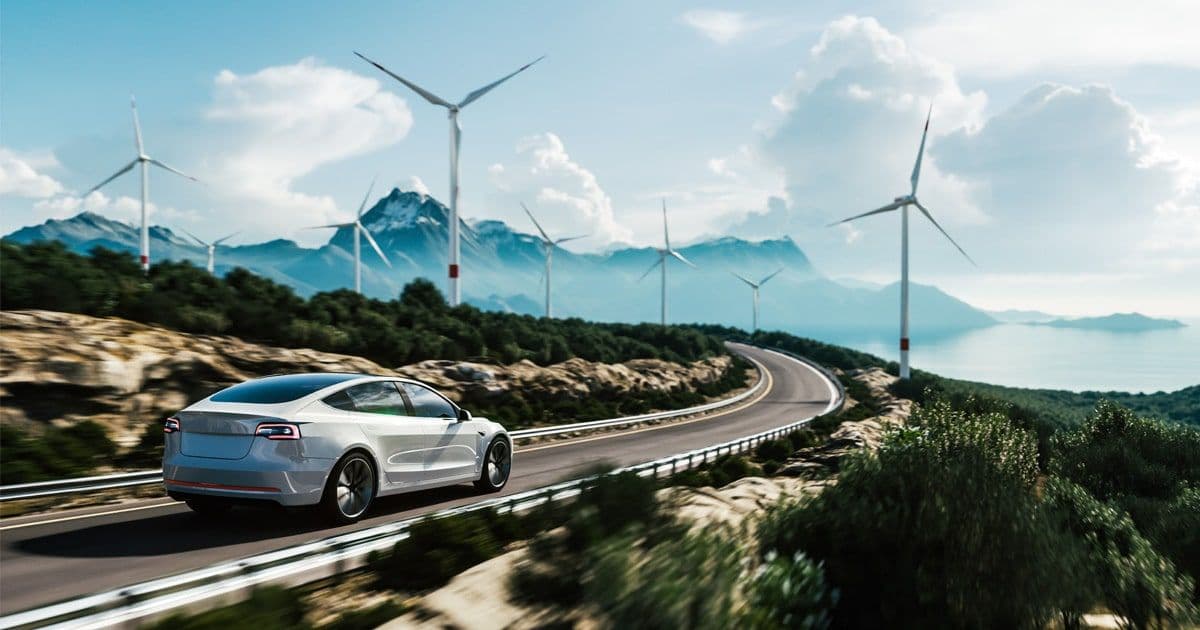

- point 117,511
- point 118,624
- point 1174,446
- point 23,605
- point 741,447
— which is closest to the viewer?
point 118,624

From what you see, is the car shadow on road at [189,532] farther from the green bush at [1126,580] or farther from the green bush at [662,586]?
the green bush at [1126,580]

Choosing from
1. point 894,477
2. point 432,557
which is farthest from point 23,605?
point 894,477

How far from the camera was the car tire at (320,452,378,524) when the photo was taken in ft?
27.2

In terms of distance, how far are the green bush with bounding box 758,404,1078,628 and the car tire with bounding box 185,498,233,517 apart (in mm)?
5740

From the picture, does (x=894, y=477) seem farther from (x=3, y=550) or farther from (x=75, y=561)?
(x=3, y=550)

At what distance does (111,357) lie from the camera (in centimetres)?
1355

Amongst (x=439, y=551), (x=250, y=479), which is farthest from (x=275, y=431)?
(x=439, y=551)

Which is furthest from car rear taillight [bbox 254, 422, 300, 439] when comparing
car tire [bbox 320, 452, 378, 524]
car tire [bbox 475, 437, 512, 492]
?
car tire [bbox 475, 437, 512, 492]

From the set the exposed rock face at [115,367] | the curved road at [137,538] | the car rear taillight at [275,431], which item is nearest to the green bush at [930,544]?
the curved road at [137,538]

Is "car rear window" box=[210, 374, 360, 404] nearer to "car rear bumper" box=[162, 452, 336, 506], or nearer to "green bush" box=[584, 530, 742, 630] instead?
"car rear bumper" box=[162, 452, 336, 506]

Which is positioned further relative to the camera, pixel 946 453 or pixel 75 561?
pixel 946 453

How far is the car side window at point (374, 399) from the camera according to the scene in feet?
29.0

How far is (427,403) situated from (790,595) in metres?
6.01

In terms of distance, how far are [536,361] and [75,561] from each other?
22.9m
